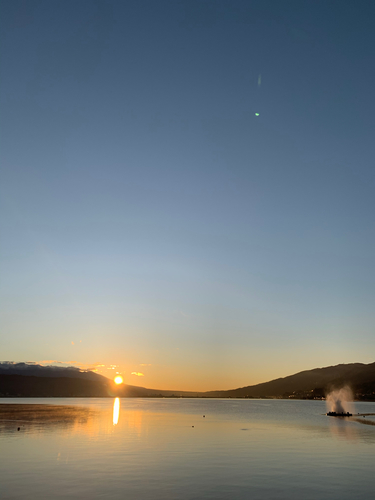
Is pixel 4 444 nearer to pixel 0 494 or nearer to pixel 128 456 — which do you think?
pixel 128 456

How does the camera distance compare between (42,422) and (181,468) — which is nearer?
(181,468)

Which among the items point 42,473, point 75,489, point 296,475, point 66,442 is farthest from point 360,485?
point 66,442

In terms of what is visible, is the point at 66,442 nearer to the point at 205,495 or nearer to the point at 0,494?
the point at 0,494

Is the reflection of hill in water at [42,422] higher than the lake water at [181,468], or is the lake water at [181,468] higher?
the reflection of hill in water at [42,422]

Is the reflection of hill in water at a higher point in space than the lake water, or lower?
higher

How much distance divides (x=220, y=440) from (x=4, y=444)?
3801 cm

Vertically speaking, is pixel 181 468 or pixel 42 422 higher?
pixel 42 422

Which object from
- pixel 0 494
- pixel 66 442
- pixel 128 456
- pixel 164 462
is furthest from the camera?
pixel 66 442

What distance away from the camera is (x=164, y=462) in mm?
52719

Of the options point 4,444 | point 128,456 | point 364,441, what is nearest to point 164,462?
point 128,456

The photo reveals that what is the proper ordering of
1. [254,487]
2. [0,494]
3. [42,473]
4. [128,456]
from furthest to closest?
[128,456], [42,473], [254,487], [0,494]

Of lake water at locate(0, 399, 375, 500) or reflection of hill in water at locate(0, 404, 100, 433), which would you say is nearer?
lake water at locate(0, 399, 375, 500)

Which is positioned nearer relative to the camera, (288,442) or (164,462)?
(164,462)

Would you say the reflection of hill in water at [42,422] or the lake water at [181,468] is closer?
the lake water at [181,468]
